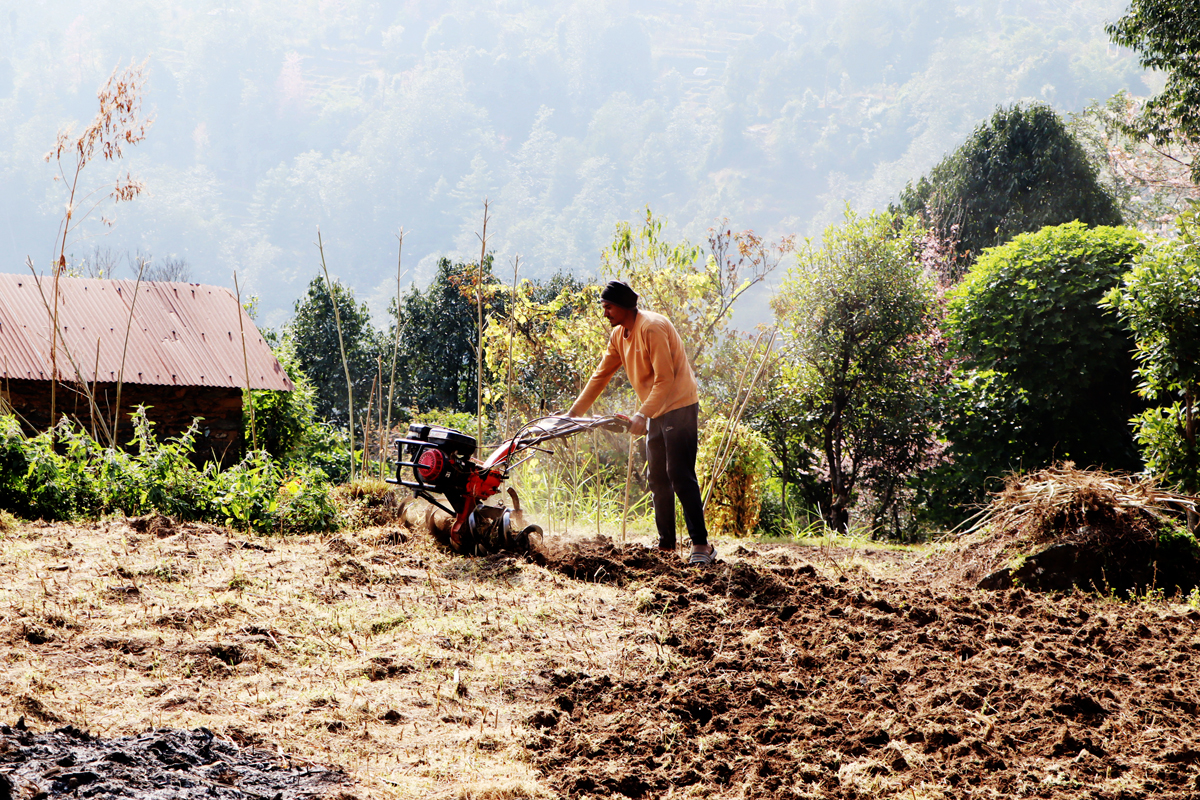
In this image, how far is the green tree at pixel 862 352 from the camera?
909cm

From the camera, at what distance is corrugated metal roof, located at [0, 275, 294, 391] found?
938 cm

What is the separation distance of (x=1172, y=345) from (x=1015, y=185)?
48.4ft

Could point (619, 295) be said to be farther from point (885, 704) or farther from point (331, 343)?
point (331, 343)

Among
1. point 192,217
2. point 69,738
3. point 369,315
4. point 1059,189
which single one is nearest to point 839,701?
point 69,738

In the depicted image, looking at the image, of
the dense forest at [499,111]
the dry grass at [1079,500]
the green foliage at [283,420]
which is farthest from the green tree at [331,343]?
the dense forest at [499,111]

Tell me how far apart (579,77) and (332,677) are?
98.7 metres

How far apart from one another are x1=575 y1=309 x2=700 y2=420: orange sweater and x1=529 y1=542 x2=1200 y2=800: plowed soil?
111 cm

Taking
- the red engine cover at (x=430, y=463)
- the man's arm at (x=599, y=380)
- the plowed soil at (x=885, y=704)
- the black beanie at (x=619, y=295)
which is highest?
the black beanie at (x=619, y=295)

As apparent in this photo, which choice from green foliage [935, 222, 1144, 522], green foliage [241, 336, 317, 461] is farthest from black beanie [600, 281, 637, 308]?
green foliage [241, 336, 317, 461]

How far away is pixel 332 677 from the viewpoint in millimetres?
3123

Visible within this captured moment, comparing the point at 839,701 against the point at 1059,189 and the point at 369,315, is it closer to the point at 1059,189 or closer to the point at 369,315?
the point at 1059,189

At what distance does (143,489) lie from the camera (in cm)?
581

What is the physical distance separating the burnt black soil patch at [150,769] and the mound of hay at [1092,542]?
3954 millimetres

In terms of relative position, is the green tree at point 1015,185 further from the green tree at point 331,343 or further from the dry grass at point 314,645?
the dry grass at point 314,645
